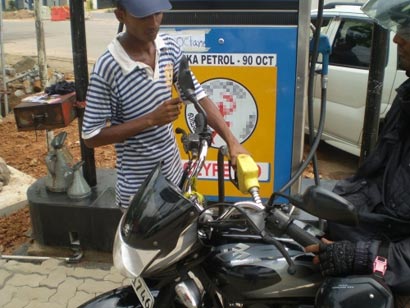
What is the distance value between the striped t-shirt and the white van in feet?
10.4

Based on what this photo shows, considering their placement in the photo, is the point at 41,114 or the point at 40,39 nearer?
the point at 41,114

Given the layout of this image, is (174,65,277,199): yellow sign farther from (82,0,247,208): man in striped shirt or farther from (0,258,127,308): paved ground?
(0,258,127,308): paved ground

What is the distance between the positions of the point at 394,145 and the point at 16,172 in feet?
13.2

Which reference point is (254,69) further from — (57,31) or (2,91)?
(57,31)

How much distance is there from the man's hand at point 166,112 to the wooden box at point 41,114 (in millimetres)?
1383

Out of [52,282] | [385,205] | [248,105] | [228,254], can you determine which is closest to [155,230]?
[228,254]

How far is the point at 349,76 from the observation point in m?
5.29

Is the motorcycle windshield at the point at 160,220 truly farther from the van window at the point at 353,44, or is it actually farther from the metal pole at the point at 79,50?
the van window at the point at 353,44

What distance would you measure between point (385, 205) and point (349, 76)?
3.73 m

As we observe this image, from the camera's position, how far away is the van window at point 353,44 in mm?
5230

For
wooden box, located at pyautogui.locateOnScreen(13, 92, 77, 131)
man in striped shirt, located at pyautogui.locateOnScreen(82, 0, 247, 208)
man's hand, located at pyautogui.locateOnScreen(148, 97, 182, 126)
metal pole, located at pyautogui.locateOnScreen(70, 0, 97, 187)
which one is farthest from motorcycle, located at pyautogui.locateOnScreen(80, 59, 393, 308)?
metal pole, located at pyautogui.locateOnScreen(70, 0, 97, 187)

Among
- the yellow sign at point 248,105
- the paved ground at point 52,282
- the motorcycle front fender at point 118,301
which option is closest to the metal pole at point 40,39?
the paved ground at point 52,282

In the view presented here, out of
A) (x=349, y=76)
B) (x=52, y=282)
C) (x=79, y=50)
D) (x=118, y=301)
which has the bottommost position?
(x=52, y=282)

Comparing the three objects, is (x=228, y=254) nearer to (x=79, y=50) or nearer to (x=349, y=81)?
(x=79, y=50)
